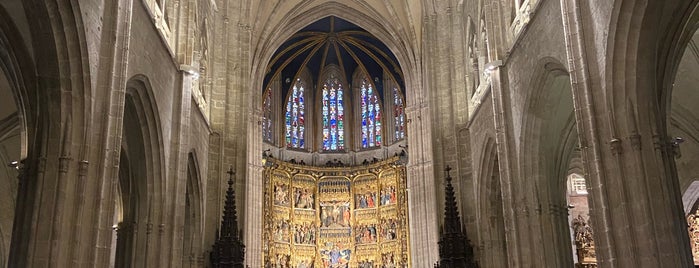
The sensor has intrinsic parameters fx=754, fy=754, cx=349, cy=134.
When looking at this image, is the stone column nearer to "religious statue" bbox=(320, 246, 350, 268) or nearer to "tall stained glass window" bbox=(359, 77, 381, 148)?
"religious statue" bbox=(320, 246, 350, 268)

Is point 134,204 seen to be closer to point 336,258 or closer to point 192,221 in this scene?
point 192,221

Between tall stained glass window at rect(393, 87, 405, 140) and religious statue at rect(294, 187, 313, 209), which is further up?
tall stained glass window at rect(393, 87, 405, 140)

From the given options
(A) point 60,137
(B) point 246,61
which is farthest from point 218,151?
(A) point 60,137

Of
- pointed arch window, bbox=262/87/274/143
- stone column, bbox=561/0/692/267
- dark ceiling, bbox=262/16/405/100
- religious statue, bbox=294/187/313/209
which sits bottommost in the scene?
stone column, bbox=561/0/692/267

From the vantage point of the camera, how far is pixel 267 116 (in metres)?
39.5

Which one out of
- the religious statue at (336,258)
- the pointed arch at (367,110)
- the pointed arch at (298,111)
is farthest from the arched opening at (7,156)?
the pointed arch at (367,110)

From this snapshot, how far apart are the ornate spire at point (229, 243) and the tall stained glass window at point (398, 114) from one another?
19.9 meters

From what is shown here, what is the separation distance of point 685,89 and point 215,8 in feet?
44.7

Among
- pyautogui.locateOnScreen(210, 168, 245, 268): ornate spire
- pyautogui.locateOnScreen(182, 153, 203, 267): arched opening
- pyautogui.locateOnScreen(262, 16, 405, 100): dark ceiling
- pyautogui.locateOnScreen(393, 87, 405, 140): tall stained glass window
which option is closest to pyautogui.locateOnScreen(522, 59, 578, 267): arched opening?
pyautogui.locateOnScreen(210, 168, 245, 268): ornate spire

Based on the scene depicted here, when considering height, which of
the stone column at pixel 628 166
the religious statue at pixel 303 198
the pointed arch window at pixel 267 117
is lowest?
the stone column at pixel 628 166

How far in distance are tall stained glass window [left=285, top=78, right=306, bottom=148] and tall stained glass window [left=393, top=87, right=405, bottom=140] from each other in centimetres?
499

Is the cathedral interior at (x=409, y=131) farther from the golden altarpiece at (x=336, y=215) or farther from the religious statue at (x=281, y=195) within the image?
the religious statue at (x=281, y=195)

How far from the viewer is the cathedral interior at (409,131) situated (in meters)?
10.9

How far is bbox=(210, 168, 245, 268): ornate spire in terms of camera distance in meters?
20.2
